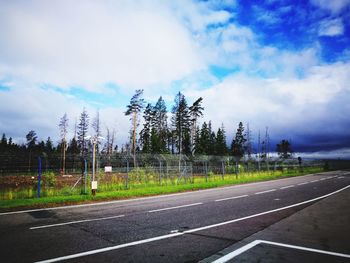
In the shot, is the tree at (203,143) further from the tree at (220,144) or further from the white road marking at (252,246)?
the white road marking at (252,246)

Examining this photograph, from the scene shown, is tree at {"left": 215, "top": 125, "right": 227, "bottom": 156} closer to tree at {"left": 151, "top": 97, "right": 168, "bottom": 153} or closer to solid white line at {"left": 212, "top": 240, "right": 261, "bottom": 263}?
tree at {"left": 151, "top": 97, "right": 168, "bottom": 153}

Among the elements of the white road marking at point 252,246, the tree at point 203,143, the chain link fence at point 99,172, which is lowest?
the white road marking at point 252,246

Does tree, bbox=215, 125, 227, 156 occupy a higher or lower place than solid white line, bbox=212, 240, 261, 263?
higher

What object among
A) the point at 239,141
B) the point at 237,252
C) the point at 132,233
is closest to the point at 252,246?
the point at 237,252

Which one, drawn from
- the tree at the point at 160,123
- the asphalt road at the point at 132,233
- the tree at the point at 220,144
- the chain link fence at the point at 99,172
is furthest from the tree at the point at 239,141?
the asphalt road at the point at 132,233

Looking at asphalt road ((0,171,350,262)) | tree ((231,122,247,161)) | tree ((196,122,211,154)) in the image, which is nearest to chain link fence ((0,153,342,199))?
asphalt road ((0,171,350,262))

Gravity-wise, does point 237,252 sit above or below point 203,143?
below

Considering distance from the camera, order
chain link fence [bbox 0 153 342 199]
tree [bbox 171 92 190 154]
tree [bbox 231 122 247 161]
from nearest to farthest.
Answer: chain link fence [bbox 0 153 342 199]
tree [bbox 171 92 190 154]
tree [bbox 231 122 247 161]

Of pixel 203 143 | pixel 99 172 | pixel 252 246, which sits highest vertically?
pixel 203 143

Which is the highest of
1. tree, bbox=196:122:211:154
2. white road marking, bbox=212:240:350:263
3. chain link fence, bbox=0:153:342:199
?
tree, bbox=196:122:211:154

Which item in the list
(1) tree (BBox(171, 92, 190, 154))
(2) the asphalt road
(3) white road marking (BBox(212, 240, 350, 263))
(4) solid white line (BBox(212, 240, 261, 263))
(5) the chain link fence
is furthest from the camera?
(1) tree (BBox(171, 92, 190, 154))

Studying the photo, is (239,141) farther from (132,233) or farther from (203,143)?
(132,233)

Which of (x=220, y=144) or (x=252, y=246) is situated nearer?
(x=252, y=246)

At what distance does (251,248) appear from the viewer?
5.66 metres
